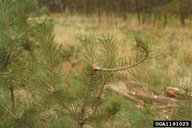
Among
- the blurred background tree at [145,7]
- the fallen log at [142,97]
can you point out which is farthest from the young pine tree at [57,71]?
the blurred background tree at [145,7]

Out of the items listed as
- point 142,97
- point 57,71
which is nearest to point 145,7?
point 142,97

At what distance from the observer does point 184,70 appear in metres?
3.02

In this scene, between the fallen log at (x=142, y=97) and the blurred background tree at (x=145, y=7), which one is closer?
the fallen log at (x=142, y=97)

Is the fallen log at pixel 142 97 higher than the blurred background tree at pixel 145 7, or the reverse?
the blurred background tree at pixel 145 7

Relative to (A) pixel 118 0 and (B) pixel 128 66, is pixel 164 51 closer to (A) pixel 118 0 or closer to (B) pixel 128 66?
(B) pixel 128 66

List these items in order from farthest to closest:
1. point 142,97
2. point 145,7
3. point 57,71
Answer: point 145,7 < point 142,97 < point 57,71

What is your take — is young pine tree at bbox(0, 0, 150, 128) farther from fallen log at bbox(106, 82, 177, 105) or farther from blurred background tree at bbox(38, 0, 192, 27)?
blurred background tree at bbox(38, 0, 192, 27)

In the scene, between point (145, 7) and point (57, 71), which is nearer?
point (57, 71)

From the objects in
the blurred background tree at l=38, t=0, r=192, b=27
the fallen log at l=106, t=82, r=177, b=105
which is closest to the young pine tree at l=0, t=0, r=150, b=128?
the fallen log at l=106, t=82, r=177, b=105

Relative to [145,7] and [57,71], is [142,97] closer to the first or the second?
[57,71]

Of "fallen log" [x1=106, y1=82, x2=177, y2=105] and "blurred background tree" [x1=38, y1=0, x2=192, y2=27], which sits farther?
"blurred background tree" [x1=38, y1=0, x2=192, y2=27]

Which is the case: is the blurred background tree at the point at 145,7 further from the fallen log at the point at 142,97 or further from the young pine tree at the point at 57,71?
the young pine tree at the point at 57,71

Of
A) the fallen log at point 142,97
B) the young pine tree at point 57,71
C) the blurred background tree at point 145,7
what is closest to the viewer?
the young pine tree at point 57,71

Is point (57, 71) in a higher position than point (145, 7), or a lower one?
lower
